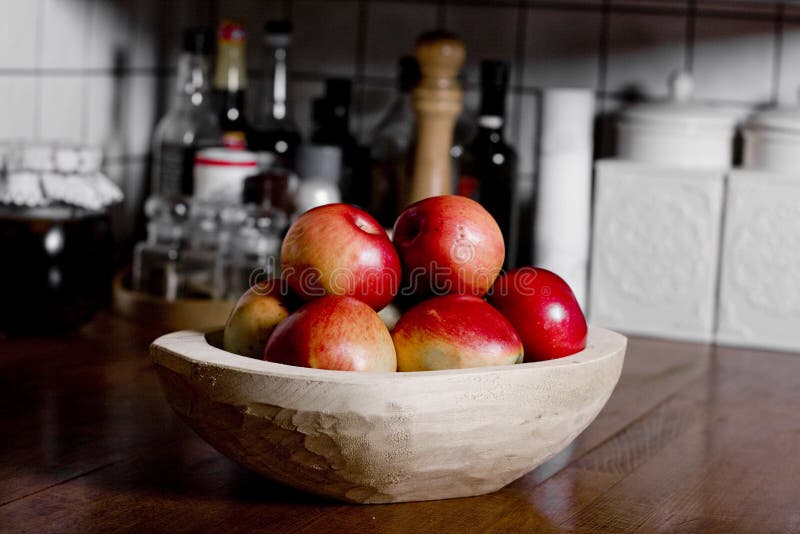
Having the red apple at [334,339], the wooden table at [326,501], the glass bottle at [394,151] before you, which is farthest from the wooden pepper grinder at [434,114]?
the red apple at [334,339]

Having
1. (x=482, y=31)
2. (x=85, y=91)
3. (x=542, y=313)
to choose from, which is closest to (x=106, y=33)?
(x=85, y=91)

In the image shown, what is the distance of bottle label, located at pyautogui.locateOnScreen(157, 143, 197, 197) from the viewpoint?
151 centimetres

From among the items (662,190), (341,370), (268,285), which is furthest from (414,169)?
(341,370)

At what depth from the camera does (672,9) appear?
1597mm

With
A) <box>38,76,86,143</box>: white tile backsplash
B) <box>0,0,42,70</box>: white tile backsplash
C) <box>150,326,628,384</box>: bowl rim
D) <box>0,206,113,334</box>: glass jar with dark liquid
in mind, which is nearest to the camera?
<box>150,326,628,384</box>: bowl rim

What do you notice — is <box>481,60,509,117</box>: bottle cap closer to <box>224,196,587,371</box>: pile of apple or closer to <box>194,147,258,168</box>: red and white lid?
<box>194,147,258,168</box>: red and white lid

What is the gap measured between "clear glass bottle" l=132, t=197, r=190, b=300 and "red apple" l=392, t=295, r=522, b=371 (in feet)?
2.20

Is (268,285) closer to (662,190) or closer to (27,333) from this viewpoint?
(27,333)

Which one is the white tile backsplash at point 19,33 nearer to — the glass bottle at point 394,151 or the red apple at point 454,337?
the glass bottle at point 394,151

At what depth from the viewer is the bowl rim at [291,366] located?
66 centimetres

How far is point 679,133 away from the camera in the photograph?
4.72 feet

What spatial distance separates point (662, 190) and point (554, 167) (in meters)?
0.15

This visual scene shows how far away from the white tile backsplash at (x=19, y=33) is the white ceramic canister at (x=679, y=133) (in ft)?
2.45

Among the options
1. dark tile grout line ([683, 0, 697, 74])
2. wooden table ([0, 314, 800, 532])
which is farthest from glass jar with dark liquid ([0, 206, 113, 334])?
dark tile grout line ([683, 0, 697, 74])
